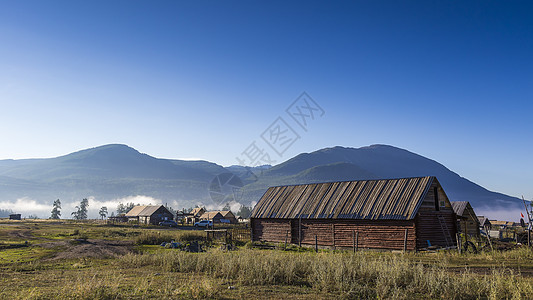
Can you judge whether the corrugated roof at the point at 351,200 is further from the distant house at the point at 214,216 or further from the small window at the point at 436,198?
the distant house at the point at 214,216

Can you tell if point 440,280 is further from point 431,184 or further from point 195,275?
point 431,184

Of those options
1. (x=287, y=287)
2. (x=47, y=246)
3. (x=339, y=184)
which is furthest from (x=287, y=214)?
(x=287, y=287)

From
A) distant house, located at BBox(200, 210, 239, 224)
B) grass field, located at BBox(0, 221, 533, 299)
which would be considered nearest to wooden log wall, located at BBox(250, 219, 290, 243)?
grass field, located at BBox(0, 221, 533, 299)

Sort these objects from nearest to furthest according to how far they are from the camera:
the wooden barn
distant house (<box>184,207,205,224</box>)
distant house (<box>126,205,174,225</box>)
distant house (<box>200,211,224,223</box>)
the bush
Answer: the wooden barn < the bush < distant house (<box>126,205,174,225</box>) < distant house (<box>184,207,205,224</box>) < distant house (<box>200,211,224,223</box>)

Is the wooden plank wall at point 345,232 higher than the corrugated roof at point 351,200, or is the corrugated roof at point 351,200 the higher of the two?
the corrugated roof at point 351,200

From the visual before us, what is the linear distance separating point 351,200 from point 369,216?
3.26m

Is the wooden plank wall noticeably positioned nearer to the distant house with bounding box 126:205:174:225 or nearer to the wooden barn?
the wooden barn

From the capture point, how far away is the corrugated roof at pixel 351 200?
2970cm

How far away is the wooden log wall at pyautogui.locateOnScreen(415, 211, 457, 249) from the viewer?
28.9 m

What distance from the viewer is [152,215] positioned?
93.9 m

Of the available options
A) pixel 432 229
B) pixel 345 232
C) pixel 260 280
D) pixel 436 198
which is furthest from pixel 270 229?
pixel 260 280

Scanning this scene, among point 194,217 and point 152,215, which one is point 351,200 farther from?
point 194,217

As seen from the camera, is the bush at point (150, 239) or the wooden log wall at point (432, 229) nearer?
the wooden log wall at point (432, 229)

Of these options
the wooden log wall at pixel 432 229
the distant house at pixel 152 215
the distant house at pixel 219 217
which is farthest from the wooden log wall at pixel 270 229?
the distant house at pixel 219 217
